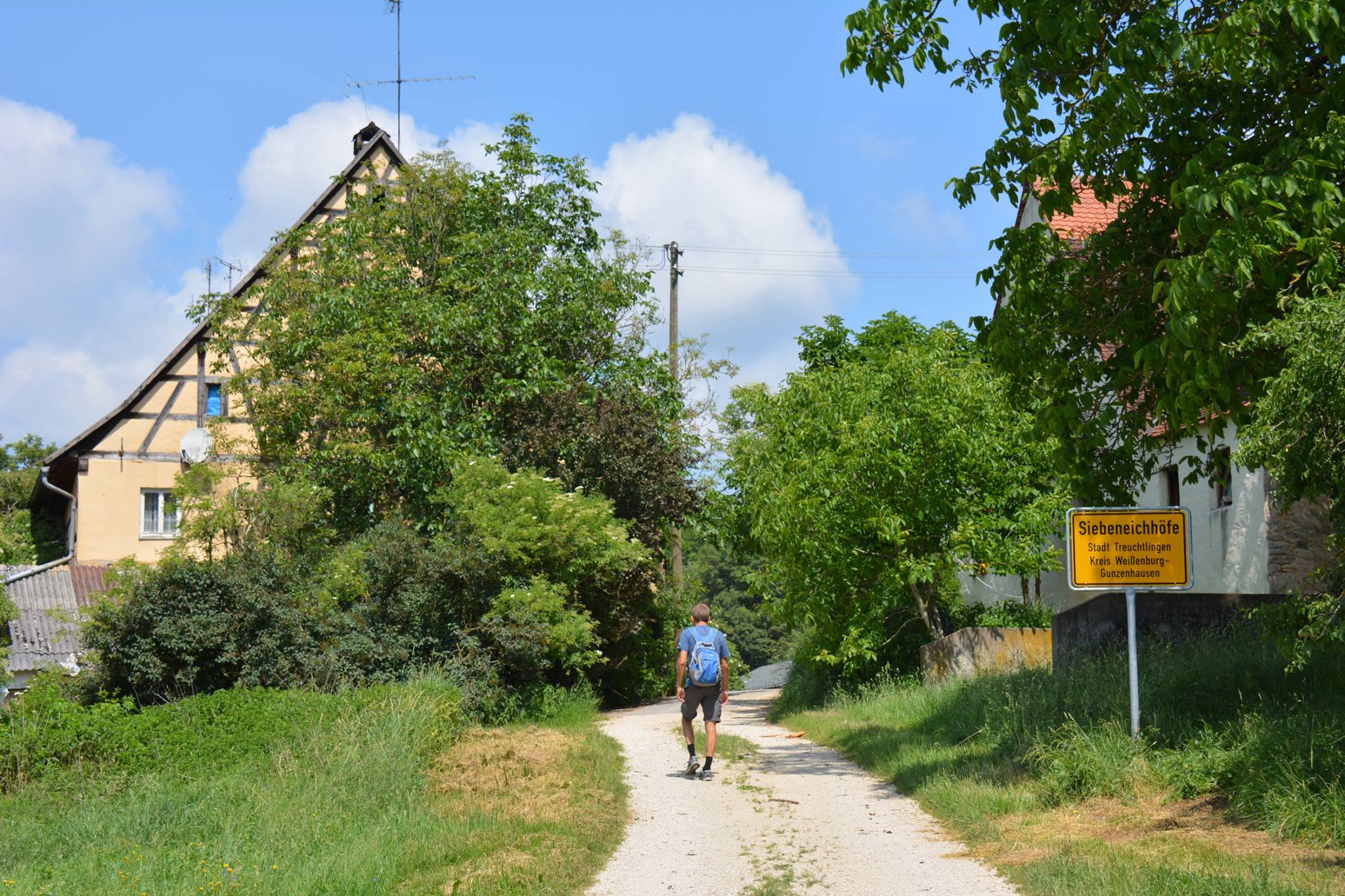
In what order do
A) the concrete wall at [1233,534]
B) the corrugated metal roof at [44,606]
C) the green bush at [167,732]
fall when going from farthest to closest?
the corrugated metal roof at [44,606] < the concrete wall at [1233,534] < the green bush at [167,732]

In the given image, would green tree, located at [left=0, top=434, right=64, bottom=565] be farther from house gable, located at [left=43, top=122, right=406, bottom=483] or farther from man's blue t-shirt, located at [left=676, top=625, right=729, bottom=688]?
man's blue t-shirt, located at [left=676, top=625, right=729, bottom=688]

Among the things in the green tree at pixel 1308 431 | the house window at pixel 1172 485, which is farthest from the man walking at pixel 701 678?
the house window at pixel 1172 485

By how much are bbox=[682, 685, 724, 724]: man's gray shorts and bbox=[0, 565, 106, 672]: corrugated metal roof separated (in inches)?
643

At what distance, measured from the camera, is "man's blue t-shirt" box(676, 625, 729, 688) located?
12742 millimetres

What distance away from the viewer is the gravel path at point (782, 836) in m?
7.81

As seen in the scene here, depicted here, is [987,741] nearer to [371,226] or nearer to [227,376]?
[371,226]

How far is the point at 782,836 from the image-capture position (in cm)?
934

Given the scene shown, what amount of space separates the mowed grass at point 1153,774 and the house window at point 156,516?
21352 mm

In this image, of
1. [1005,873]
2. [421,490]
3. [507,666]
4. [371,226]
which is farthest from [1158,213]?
[371,226]

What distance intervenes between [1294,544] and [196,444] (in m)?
22.7

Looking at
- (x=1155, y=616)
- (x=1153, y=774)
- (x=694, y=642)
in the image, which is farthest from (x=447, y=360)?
(x=1153, y=774)

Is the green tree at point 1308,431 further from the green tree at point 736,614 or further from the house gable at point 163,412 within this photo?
the green tree at point 736,614

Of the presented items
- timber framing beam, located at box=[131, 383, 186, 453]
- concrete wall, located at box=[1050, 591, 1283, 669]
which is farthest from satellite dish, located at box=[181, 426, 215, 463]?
concrete wall, located at box=[1050, 591, 1283, 669]

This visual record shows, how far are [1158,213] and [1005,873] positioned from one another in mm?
6341
